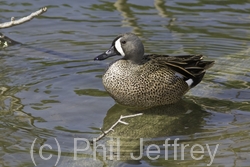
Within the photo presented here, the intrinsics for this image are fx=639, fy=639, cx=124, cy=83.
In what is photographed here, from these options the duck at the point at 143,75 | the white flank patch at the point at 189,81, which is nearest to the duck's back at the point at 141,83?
the duck at the point at 143,75

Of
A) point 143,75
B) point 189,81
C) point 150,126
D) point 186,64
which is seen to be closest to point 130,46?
point 143,75

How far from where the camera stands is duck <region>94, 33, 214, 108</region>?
671 cm

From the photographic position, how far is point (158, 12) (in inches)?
379

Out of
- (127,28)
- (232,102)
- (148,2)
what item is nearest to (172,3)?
(148,2)

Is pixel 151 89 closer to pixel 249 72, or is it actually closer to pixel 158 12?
pixel 249 72

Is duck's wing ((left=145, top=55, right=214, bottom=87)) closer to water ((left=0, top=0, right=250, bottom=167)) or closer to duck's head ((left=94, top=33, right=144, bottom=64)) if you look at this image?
duck's head ((left=94, top=33, right=144, bottom=64))

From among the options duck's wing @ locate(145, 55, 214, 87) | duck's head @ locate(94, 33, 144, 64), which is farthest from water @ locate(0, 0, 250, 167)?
duck's head @ locate(94, 33, 144, 64)

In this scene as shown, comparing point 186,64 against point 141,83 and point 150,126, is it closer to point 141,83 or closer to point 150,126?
point 141,83

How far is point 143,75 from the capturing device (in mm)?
6773

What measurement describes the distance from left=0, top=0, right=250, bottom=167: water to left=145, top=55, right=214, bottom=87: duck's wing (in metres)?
0.28

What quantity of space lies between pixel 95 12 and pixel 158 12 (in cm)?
95

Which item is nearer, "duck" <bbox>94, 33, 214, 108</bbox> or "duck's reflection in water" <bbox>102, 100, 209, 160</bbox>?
"duck's reflection in water" <bbox>102, 100, 209, 160</bbox>

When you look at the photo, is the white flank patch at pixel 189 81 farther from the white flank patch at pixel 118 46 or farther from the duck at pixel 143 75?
the white flank patch at pixel 118 46

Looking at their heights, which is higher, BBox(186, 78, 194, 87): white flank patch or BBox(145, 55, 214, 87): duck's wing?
BBox(145, 55, 214, 87): duck's wing
